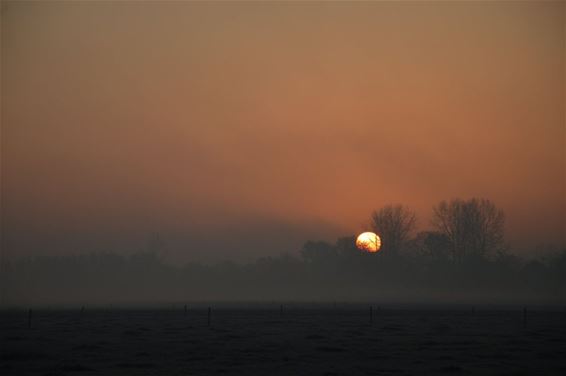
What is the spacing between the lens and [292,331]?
60.4 meters

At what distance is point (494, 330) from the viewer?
6159 centimetres

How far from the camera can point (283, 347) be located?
48.4 m

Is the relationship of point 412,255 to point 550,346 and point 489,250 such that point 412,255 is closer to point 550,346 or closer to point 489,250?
point 489,250

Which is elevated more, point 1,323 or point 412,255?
point 412,255

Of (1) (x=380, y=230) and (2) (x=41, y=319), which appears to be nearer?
(2) (x=41, y=319)

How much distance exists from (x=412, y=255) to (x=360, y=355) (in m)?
150

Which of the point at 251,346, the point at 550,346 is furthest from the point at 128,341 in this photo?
the point at 550,346

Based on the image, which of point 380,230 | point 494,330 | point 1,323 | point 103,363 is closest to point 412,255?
point 380,230

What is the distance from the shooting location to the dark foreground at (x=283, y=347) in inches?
1515

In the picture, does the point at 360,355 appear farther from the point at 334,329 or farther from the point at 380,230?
the point at 380,230

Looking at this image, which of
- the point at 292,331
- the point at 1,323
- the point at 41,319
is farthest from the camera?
the point at 41,319

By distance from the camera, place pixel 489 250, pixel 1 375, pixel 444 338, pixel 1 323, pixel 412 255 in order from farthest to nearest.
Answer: pixel 412 255
pixel 489 250
pixel 1 323
pixel 444 338
pixel 1 375

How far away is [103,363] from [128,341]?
1144 cm

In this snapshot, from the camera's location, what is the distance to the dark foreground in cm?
3847
